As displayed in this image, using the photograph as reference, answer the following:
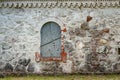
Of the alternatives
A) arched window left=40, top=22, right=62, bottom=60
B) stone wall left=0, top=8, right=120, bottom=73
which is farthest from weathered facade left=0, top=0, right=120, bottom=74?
arched window left=40, top=22, right=62, bottom=60

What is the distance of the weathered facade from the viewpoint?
13797mm

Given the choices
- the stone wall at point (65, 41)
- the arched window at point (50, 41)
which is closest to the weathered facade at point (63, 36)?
the stone wall at point (65, 41)

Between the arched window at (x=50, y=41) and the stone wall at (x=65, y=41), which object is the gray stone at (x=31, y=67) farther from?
the arched window at (x=50, y=41)

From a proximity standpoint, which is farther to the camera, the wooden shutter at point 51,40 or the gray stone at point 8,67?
the wooden shutter at point 51,40

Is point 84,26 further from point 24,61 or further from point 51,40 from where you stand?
point 24,61

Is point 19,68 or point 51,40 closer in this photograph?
point 19,68

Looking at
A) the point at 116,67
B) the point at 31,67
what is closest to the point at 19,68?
the point at 31,67

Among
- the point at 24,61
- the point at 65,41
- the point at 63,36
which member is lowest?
the point at 24,61

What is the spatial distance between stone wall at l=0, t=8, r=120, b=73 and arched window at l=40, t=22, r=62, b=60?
22cm

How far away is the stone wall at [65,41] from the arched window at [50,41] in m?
0.22

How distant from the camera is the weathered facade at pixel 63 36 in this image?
45.3 ft

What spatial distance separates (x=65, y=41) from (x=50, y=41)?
1.98 feet

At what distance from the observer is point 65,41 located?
45.4 feet

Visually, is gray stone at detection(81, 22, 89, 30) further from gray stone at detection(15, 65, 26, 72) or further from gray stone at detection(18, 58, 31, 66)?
gray stone at detection(15, 65, 26, 72)
